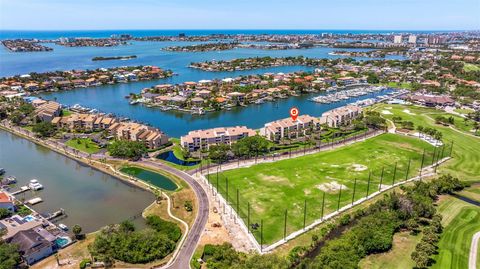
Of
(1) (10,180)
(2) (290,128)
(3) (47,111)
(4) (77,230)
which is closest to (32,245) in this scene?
(4) (77,230)

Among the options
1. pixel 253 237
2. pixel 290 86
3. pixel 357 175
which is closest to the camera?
pixel 253 237

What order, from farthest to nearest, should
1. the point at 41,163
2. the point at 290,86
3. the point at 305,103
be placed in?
the point at 290,86 → the point at 305,103 → the point at 41,163

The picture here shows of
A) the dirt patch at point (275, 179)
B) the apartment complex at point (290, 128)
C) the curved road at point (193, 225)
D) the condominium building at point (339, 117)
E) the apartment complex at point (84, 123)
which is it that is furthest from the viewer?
the condominium building at point (339, 117)

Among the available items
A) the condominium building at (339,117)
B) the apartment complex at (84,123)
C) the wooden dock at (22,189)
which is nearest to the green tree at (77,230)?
the wooden dock at (22,189)

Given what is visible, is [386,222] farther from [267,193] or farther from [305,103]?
[305,103]

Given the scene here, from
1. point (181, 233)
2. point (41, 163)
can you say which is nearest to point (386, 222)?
point (181, 233)

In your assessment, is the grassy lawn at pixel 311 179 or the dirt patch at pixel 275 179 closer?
the grassy lawn at pixel 311 179

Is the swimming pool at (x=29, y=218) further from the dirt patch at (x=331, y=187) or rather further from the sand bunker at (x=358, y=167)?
the sand bunker at (x=358, y=167)
